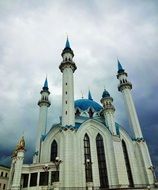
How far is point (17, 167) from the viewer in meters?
32.9

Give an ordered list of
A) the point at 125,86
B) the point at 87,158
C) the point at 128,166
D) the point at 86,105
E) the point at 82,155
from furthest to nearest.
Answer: the point at 86,105 → the point at 125,86 → the point at 128,166 → the point at 87,158 → the point at 82,155

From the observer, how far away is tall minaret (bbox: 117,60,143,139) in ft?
144

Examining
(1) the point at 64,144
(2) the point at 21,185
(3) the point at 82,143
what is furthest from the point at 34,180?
(3) the point at 82,143

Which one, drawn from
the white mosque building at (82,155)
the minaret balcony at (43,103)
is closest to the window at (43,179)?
the white mosque building at (82,155)

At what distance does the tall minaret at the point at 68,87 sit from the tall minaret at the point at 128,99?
1364 cm

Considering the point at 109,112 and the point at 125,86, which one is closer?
the point at 109,112

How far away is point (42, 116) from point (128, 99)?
22.0 m

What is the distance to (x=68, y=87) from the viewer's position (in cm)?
4272

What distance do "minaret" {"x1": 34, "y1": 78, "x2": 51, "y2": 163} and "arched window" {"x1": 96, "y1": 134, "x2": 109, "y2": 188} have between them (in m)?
12.9

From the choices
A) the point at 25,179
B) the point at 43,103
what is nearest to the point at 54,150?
the point at 25,179

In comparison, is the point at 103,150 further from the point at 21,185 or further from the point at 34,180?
the point at 21,185

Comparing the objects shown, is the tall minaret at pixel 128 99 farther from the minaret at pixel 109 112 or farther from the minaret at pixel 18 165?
the minaret at pixel 18 165

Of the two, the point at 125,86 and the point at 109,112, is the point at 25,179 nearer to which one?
the point at 109,112

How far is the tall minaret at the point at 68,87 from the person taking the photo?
37.9 metres
